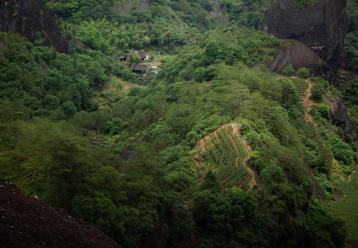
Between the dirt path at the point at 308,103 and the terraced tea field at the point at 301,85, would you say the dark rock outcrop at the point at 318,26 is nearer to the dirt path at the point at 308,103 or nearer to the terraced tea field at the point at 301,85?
the terraced tea field at the point at 301,85

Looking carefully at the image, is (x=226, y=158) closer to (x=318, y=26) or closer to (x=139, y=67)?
(x=318, y=26)

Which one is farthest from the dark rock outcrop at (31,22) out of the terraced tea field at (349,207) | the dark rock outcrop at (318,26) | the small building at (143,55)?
the terraced tea field at (349,207)

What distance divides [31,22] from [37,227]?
136 feet

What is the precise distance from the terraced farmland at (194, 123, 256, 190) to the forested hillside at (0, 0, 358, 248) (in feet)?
0.24

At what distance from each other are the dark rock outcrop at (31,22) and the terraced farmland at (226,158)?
27.2 meters

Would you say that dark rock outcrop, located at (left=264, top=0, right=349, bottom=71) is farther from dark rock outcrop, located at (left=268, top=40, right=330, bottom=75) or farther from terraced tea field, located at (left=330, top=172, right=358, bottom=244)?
terraced tea field, located at (left=330, top=172, right=358, bottom=244)

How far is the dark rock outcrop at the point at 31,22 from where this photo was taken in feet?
186

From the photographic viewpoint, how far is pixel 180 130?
38.3 m

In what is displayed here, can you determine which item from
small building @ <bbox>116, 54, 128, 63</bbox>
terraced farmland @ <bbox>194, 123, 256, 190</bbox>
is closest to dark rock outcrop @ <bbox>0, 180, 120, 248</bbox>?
terraced farmland @ <bbox>194, 123, 256, 190</bbox>

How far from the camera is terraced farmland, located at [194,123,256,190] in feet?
107

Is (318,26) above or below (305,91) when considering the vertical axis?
above

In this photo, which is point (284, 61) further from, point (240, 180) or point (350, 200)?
point (240, 180)

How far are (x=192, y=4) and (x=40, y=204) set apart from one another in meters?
68.2

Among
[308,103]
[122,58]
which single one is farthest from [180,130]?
[122,58]
